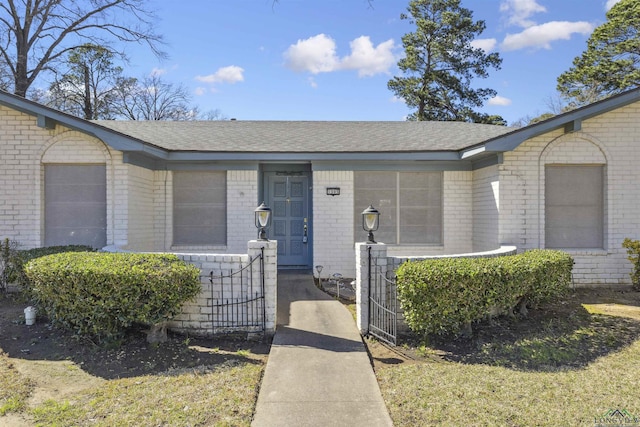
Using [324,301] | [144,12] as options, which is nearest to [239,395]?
[324,301]

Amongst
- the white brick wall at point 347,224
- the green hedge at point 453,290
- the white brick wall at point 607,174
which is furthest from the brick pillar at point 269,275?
the white brick wall at point 607,174

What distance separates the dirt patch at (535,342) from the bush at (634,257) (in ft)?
4.78

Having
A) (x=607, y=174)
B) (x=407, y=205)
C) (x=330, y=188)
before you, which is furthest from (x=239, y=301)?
(x=607, y=174)

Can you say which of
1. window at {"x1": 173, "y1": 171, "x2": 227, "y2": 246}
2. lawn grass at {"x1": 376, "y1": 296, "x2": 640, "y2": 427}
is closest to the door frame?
window at {"x1": 173, "y1": 171, "x2": 227, "y2": 246}

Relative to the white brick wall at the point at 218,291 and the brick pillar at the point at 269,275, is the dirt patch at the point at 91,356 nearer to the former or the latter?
A: the white brick wall at the point at 218,291

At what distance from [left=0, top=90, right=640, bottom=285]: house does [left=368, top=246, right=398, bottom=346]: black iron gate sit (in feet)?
10.4

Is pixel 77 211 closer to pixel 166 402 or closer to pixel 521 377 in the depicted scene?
pixel 166 402

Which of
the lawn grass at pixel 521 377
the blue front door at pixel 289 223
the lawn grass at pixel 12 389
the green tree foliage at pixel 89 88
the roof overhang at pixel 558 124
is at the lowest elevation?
the lawn grass at pixel 12 389

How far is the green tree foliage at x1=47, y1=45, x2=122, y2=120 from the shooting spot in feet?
82.0

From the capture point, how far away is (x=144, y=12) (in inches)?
736

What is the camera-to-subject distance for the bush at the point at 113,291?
4.60 metres

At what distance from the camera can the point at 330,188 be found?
28.0ft

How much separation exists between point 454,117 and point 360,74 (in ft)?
32.2

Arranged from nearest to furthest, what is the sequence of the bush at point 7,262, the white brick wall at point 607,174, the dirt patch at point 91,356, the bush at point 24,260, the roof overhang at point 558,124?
the dirt patch at point 91,356
the bush at point 24,260
the bush at point 7,262
the roof overhang at point 558,124
the white brick wall at point 607,174
